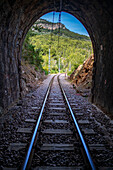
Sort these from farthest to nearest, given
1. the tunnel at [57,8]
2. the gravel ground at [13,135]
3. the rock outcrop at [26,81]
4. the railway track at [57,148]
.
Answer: the rock outcrop at [26,81] < the tunnel at [57,8] < the gravel ground at [13,135] < the railway track at [57,148]

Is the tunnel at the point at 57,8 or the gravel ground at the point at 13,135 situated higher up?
the tunnel at the point at 57,8

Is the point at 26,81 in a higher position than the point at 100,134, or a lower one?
higher

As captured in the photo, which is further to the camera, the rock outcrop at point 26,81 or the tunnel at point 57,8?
the rock outcrop at point 26,81

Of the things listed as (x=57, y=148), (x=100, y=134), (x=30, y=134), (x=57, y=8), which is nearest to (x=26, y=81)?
(x=57, y=8)

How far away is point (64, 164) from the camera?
2.61 meters

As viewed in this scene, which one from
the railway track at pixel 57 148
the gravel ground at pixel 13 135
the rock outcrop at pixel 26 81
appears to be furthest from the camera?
the rock outcrop at pixel 26 81

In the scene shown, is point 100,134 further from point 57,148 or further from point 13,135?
point 13,135

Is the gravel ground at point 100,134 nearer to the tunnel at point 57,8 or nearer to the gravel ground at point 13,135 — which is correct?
the tunnel at point 57,8

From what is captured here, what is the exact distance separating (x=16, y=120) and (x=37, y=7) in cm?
484

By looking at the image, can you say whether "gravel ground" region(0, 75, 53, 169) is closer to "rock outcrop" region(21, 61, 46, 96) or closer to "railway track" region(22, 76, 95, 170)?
"railway track" region(22, 76, 95, 170)

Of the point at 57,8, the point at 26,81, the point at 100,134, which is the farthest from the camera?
the point at 26,81

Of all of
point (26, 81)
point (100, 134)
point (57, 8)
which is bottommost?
point (100, 134)

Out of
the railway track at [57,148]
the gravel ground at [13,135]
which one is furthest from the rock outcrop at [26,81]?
the railway track at [57,148]

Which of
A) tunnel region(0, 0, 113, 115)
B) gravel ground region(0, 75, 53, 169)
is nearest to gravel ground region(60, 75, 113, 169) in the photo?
tunnel region(0, 0, 113, 115)
